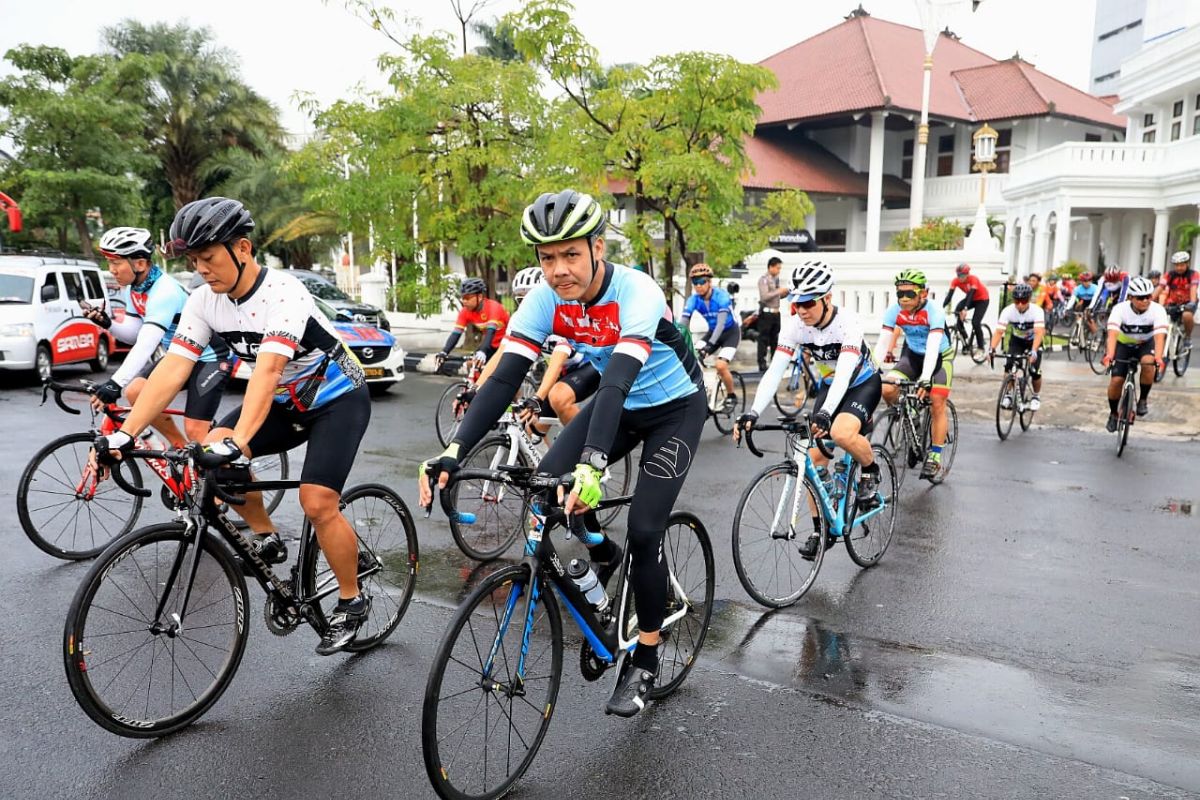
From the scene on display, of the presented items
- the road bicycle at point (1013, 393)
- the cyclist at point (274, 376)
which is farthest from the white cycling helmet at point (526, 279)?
the road bicycle at point (1013, 393)

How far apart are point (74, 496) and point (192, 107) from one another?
36432 millimetres

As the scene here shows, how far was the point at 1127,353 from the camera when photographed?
33.3ft

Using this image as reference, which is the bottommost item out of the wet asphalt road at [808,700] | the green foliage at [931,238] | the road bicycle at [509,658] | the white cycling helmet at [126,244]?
the wet asphalt road at [808,700]

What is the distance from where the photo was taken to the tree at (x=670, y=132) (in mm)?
12977

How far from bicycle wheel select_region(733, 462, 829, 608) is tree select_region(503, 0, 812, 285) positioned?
8074 mm

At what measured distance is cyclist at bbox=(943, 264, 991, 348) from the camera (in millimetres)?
17906

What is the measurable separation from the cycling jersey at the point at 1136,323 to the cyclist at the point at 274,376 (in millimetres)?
8883

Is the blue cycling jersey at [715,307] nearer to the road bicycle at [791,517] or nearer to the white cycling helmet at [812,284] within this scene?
the white cycling helmet at [812,284]

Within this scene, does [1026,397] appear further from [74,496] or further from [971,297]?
[74,496]

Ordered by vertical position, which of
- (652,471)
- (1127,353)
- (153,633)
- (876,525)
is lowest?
(876,525)

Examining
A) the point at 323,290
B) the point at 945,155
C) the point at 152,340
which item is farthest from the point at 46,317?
the point at 945,155

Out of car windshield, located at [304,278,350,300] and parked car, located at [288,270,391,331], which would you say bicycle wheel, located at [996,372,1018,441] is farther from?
car windshield, located at [304,278,350,300]

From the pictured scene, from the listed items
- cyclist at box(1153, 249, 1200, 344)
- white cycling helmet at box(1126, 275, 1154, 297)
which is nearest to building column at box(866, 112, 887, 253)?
cyclist at box(1153, 249, 1200, 344)

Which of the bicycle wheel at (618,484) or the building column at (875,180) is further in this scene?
the building column at (875,180)
